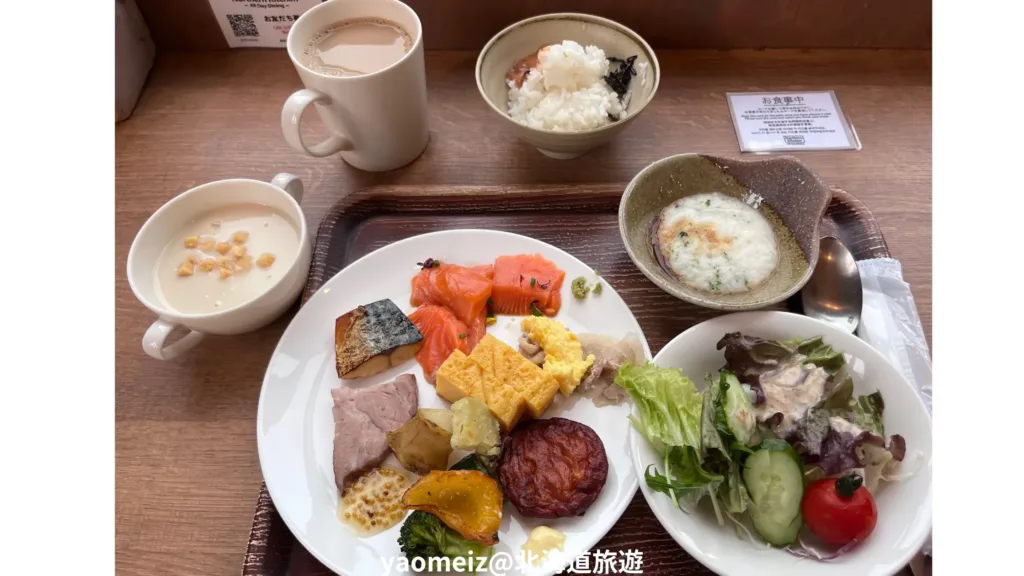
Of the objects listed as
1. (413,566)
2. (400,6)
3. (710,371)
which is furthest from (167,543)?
(400,6)

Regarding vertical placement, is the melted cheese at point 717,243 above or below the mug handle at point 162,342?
below

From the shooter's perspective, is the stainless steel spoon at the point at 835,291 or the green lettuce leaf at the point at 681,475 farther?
the stainless steel spoon at the point at 835,291

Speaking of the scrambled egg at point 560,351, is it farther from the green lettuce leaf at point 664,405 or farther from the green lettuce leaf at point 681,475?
the green lettuce leaf at point 681,475

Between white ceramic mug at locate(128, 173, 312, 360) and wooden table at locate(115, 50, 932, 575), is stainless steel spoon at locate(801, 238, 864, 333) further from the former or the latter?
white ceramic mug at locate(128, 173, 312, 360)

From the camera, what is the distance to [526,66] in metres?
1.96

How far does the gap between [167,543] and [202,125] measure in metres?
1.41

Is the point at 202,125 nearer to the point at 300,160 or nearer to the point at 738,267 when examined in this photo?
the point at 300,160

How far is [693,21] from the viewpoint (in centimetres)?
218

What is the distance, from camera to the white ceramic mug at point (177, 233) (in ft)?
4.67

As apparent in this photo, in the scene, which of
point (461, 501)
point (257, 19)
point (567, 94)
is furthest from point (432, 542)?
point (257, 19)

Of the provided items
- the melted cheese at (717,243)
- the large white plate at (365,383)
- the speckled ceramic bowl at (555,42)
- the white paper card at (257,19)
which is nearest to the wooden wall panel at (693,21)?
the white paper card at (257,19)

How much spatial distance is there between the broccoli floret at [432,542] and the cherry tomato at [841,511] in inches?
25.5

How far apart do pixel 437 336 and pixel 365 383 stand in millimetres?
214

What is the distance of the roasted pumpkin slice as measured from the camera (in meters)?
1.21
